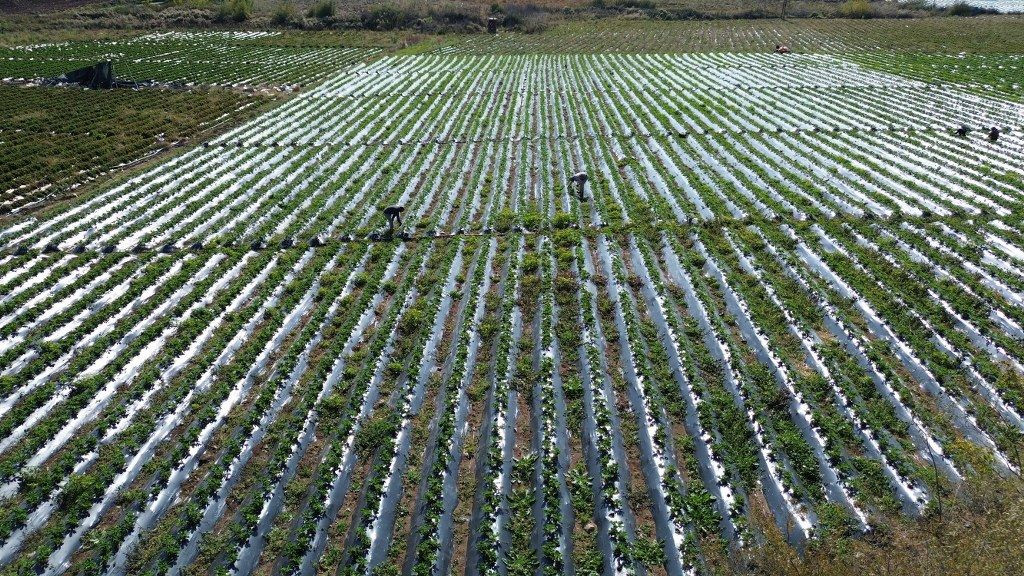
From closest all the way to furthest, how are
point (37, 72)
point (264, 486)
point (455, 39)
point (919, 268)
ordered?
1. point (264, 486)
2. point (919, 268)
3. point (37, 72)
4. point (455, 39)

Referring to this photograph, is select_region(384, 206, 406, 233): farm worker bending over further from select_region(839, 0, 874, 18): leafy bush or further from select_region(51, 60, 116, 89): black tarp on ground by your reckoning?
select_region(839, 0, 874, 18): leafy bush

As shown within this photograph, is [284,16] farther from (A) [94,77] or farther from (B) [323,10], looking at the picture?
(A) [94,77]

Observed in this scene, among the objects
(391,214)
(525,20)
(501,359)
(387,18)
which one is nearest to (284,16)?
(387,18)

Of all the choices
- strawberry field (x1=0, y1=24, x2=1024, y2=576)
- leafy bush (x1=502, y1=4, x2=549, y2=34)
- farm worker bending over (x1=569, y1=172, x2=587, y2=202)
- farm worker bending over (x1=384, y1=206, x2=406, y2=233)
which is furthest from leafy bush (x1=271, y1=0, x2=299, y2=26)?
farm worker bending over (x1=569, y1=172, x2=587, y2=202)

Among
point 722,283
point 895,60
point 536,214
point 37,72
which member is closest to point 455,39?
point 37,72

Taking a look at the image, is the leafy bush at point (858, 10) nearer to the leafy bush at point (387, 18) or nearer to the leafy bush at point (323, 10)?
the leafy bush at point (387, 18)

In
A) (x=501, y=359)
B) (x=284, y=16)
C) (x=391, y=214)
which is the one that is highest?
(x=284, y=16)

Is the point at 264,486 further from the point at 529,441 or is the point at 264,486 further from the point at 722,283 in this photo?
the point at 722,283

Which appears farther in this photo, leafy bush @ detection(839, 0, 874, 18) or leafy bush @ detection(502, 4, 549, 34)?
leafy bush @ detection(839, 0, 874, 18)
